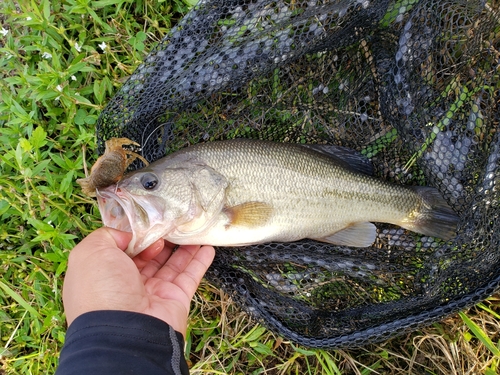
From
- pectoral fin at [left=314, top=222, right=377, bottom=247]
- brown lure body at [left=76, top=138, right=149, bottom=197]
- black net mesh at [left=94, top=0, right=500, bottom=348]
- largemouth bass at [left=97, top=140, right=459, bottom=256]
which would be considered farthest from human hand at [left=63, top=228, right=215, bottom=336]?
pectoral fin at [left=314, top=222, right=377, bottom=247]

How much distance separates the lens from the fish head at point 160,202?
225cm

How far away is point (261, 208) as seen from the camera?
8.27 ft

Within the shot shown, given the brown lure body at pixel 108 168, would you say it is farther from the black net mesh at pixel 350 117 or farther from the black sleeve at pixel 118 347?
the black sleeve at pixel 118 347

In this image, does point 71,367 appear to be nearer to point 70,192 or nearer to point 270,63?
point 70,192

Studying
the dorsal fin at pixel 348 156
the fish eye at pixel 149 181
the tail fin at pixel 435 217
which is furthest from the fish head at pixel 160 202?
the tail fin at pixel 435 217

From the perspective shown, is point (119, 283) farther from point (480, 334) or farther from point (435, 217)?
point (480, 334)

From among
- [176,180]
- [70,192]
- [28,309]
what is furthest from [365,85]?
[28,309]

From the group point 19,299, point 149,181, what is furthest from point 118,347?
point 19,299

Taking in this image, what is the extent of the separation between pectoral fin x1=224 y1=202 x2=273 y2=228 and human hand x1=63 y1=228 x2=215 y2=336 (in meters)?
→ 0.37

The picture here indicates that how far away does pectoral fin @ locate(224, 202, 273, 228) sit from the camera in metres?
2.49

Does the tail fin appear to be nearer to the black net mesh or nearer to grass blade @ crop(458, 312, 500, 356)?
the black net mesh

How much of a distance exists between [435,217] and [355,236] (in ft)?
1.75

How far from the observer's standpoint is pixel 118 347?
183 cm

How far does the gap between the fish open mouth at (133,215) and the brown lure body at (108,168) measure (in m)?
0.08
